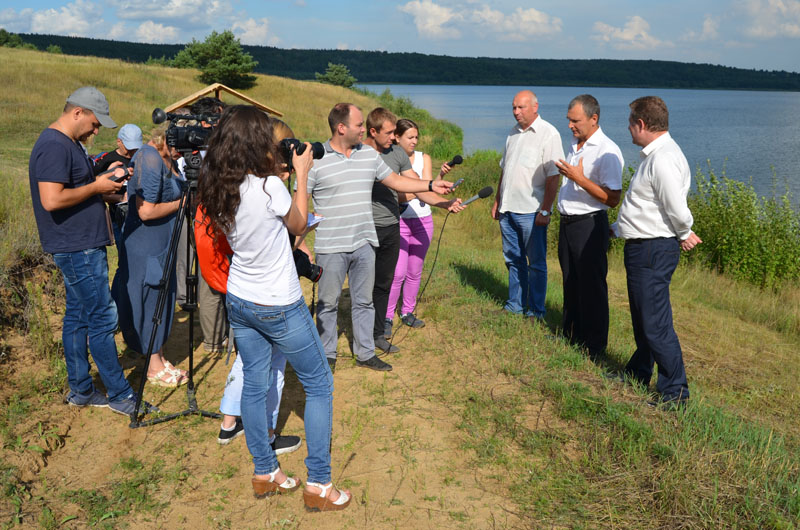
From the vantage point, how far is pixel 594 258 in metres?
5.01

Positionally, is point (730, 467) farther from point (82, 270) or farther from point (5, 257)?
point (5, 257)

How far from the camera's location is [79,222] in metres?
3.74

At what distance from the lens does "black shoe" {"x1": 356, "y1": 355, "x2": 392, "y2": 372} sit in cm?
490

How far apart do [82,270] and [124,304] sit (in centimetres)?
68

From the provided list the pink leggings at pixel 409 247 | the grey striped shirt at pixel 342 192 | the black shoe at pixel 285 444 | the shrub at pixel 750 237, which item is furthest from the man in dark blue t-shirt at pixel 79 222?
the shrub at pixel 750 237

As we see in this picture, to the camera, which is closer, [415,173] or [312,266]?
[312,266]

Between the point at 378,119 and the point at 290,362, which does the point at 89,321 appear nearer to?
the point at 290,362

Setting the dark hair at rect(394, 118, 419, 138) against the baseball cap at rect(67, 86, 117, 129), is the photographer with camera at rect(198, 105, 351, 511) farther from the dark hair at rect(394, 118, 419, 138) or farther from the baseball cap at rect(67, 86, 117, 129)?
the dark hair at rect(394, 118, 419, 138)

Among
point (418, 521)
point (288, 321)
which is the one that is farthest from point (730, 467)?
point (288, 321)

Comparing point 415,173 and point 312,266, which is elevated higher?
point 415,173

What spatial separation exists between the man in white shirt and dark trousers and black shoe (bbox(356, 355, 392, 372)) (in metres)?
1.99

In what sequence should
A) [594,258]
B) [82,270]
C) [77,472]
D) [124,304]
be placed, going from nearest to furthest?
[77,472], [82,270], [124,304], [594,258]

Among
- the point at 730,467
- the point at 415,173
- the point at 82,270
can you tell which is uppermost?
the point at 415,173

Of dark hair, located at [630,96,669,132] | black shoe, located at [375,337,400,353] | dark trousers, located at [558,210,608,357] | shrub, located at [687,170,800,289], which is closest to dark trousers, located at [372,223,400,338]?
black shoe, located at [375,337,400,353]
